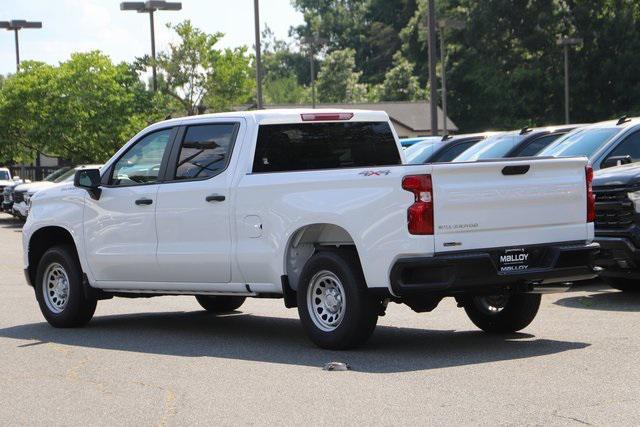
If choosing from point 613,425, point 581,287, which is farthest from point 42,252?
point 613,425

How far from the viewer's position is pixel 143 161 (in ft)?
40.5

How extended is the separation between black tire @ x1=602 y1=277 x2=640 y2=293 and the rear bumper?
14.5 ft

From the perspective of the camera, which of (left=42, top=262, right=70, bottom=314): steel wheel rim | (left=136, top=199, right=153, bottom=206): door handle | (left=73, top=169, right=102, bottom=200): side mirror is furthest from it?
(left=42, top=262, right=70, bottom=314): steel wheel rim

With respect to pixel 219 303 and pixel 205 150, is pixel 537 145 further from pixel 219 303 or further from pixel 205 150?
pixel 205 150

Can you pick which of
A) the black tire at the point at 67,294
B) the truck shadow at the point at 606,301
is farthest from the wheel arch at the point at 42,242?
the truck shadow at the point at 606,301

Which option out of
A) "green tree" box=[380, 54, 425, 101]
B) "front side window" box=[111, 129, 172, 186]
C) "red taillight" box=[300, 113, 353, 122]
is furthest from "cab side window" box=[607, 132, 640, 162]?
"green tree" box=[380, 54, 425, 101]

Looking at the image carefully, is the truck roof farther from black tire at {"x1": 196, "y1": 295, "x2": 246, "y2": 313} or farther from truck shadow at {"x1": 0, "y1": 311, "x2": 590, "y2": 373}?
black tire at {"x1": 196, "y1": 295, "x2": 246, "y2": 313}

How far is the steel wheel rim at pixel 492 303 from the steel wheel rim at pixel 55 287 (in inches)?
166

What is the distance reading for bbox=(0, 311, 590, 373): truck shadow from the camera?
33.0 feet

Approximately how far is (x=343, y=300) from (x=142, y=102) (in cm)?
3987

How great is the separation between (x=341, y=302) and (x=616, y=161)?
5765 millimetres

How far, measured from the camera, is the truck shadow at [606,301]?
1327 cm

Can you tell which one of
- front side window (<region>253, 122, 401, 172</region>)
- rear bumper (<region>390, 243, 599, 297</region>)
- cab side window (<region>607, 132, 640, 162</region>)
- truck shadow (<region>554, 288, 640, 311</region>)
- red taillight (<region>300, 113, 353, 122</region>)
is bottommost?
truck shadow (<region>554, 288, 640, 311</region>)

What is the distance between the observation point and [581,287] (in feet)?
51.5
